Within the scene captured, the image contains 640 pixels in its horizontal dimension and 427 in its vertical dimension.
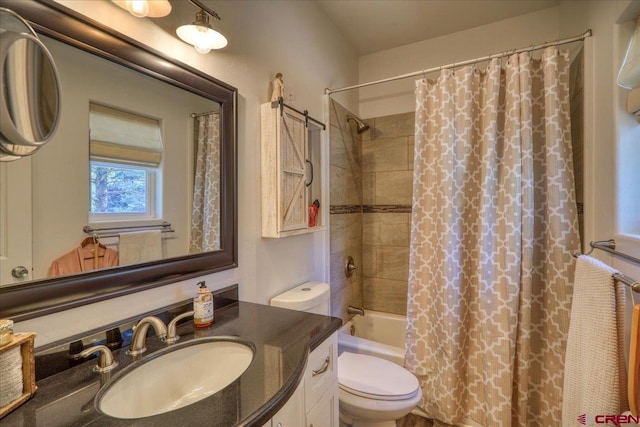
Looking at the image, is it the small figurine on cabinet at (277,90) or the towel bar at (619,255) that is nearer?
the towel bar at (619,255)

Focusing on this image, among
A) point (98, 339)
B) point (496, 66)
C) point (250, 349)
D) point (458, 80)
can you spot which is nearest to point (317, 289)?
point (250, 349)

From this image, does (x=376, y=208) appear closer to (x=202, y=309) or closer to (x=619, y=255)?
(x=619, y=255)

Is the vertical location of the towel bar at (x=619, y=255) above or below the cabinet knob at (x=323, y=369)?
above

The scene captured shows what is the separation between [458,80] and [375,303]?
6.29 feet

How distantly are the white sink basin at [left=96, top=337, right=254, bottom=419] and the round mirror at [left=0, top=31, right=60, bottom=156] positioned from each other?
25.0 inches

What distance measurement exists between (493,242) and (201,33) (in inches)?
71.5

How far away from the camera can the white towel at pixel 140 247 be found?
891 mm

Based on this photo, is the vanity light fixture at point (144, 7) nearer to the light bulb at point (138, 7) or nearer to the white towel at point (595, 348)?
the light bulb at point (138, 7)

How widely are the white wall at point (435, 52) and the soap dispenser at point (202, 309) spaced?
7.32 ft

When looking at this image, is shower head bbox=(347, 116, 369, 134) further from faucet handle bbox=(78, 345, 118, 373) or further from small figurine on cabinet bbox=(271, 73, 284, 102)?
faucet handle bbox=(78, 345, 118, 373)

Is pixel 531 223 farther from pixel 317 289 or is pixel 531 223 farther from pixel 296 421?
pixel 296 421

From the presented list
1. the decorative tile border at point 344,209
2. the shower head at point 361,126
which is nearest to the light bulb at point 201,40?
the decorative tile border at point 344,209

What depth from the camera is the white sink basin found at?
2.40 ft
